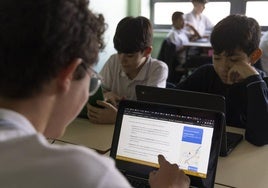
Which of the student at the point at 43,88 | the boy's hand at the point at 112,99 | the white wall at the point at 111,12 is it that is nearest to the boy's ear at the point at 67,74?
the student at the point at 43,88

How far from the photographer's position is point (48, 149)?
566 mm

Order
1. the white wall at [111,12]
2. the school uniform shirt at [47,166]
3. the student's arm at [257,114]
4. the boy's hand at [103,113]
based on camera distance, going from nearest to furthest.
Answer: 1. the school uniform shirt at [47,166]
2. the student's arm at [257,114]
3. the boy's hand at [103,113]
4. the white wall at [111,12]

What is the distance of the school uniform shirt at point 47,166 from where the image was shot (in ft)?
1.79

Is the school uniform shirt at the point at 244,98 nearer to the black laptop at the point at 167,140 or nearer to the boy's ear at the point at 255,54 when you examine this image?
the boy's ear at the point at 255,54

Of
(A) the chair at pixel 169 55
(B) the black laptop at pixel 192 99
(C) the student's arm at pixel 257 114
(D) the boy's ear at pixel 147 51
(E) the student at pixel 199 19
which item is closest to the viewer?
(B) the black laptop at pixel 192 99

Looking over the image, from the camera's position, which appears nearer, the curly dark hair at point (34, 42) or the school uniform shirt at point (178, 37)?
the curly dark hair at point (34, 42)

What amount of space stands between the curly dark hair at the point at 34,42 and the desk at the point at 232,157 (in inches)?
31.8

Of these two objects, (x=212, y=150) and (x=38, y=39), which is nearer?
(x=38, y=39)

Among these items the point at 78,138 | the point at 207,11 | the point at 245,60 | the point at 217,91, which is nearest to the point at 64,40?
the point at 78,138

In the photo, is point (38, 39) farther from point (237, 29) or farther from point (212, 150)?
point (237, 29)

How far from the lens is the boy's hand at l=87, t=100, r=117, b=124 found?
1.78 meters

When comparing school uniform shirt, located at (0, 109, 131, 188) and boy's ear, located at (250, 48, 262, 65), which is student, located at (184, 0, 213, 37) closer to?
boy's ear, located at (250, 48, 262, 65)

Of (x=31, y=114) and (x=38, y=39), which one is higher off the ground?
(x=38, y=39)

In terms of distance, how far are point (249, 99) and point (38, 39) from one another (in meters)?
1.29
